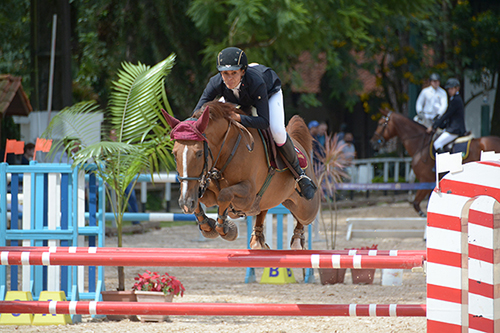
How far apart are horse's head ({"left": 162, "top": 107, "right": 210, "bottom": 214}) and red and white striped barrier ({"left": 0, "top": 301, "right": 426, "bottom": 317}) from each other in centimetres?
80

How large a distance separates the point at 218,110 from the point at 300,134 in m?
1.66

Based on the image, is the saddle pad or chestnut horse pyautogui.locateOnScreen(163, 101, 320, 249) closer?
chestnut horse pyautogui.locateOnScreen(163, 101, 320, 249)

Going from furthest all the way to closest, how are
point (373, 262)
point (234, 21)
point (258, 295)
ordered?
point (234, 21), point (258, 295), point (373, 262)

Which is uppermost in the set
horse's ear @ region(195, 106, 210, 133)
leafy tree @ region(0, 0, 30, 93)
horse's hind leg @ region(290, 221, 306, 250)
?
leafy tree @ region(0, 0, 30, 93)

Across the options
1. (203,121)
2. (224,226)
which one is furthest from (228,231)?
(203,121)

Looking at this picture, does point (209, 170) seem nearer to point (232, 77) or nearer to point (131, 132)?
point (232, 77)

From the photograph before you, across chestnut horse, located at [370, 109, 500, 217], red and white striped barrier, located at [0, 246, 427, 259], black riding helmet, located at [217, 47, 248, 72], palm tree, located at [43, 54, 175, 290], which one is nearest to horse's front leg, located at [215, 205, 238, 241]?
red and white striped barrier, located at [0, 246, 427, 259]

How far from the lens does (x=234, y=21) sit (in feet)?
35.1

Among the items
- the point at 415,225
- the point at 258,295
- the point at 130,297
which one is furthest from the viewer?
the point at 415,225

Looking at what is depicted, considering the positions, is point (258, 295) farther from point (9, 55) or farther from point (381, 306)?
point (9, 55)

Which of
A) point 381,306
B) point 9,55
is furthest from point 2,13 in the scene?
point 381,306

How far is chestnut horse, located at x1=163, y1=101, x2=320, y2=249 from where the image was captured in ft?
11.5

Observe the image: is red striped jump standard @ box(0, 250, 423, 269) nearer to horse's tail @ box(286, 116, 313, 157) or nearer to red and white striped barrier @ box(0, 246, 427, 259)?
red and white striped barrier @ box(0, 246, 427, 259)

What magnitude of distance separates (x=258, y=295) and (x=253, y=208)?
2.83 metres
